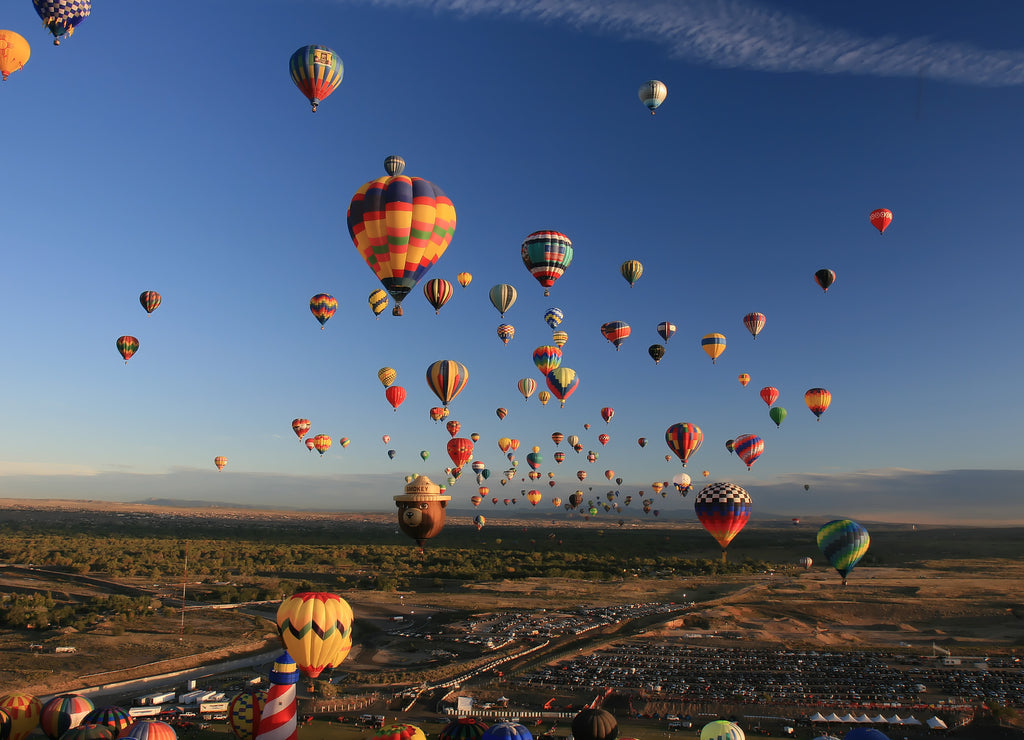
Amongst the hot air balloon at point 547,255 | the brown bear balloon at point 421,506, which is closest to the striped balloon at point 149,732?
the brown bear balloon at point 421,506

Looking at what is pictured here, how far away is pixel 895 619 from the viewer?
164 ft

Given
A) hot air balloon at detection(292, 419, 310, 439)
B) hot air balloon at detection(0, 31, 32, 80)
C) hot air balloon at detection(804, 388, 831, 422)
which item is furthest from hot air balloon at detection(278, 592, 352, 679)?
hot air balloon at detection(292, 419, 310, 439)

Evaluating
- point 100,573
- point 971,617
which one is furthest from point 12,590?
point 971,617

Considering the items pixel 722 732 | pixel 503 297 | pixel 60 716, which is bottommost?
pixel 722 732

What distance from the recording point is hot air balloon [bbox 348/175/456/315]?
1094 inches

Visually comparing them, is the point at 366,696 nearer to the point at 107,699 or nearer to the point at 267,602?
the point at 107,699

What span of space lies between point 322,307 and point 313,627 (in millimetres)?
28202

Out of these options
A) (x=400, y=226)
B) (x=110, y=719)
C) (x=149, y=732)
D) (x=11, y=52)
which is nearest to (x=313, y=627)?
(x=149, y=732)

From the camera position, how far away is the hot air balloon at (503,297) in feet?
150

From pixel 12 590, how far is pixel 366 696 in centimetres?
4168

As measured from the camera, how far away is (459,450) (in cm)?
5431

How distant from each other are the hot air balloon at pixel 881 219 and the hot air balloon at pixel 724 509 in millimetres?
21854

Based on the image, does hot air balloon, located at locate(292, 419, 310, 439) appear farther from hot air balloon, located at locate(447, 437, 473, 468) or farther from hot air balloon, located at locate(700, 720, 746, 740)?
hot air balloon, located at locate(700, 720, 746, 740)

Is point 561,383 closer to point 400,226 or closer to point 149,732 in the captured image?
point 400,226
